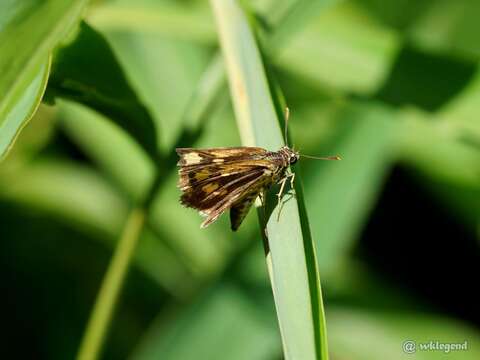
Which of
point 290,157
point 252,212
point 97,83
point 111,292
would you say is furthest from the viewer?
point 252,212

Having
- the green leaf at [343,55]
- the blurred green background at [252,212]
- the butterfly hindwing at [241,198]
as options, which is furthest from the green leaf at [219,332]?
the green leaf at [343,55]

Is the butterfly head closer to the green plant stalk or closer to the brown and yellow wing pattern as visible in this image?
the brown and yellow wing pattern

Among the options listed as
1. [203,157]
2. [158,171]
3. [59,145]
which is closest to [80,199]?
[59,145]

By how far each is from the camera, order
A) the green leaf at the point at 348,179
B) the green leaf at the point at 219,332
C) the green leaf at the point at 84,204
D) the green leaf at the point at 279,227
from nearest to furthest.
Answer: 1. the green leaf at the point at 279,227
2. the green leaf at the point at 219,332
3. the green leaf at the point at 348,179
4. the green leaf at the point at 84,204

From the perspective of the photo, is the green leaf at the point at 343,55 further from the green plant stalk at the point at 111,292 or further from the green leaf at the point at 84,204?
the green leaf at the point at 84,204

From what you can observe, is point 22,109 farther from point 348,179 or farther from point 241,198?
point 348,179

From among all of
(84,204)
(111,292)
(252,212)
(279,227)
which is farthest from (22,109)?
(84,204)
